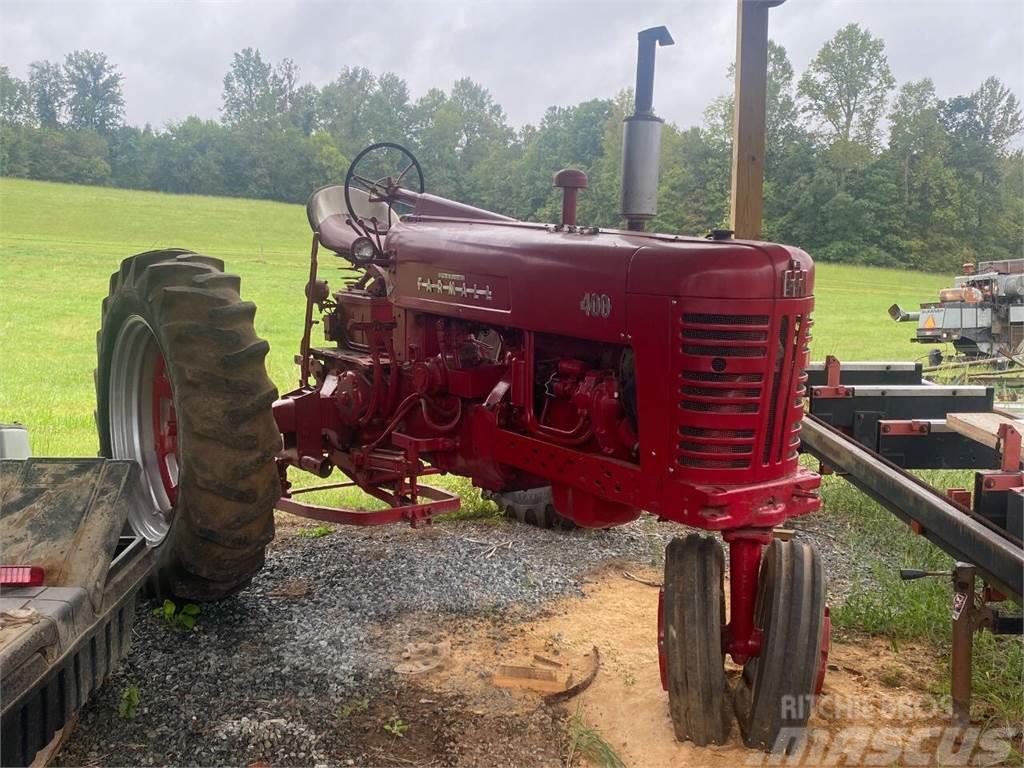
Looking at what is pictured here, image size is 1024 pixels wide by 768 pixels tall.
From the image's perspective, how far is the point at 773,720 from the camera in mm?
2400

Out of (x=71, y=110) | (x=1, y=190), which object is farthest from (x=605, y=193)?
(x=1, y=190)

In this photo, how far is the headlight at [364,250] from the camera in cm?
361

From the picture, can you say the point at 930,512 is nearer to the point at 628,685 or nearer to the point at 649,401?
the point at 649,401

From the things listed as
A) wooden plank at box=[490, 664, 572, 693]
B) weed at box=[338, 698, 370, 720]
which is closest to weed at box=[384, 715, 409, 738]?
weed at box=[338, 698, 370, 720]

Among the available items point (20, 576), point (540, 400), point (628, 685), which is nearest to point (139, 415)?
point (20, 576)

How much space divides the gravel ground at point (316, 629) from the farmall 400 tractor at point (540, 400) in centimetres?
28

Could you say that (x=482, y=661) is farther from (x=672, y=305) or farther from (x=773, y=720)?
(x=672, y=305)

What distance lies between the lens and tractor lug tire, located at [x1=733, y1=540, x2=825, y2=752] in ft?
7.70

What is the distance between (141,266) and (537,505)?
2.22 meters

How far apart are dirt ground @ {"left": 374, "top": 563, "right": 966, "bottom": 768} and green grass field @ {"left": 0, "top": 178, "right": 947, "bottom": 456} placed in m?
3.96

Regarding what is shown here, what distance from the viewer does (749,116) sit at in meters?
4.14

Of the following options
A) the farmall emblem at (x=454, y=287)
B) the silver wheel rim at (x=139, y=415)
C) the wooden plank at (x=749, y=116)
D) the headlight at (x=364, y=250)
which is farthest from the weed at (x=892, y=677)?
the silver wheel rim at (x=139, y=415)

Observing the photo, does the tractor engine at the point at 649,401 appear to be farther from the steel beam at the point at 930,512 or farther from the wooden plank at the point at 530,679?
the wooden plank at the point at 530,679

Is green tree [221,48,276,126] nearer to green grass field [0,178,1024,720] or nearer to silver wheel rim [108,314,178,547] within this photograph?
green grass field [0,178,1024,720]
